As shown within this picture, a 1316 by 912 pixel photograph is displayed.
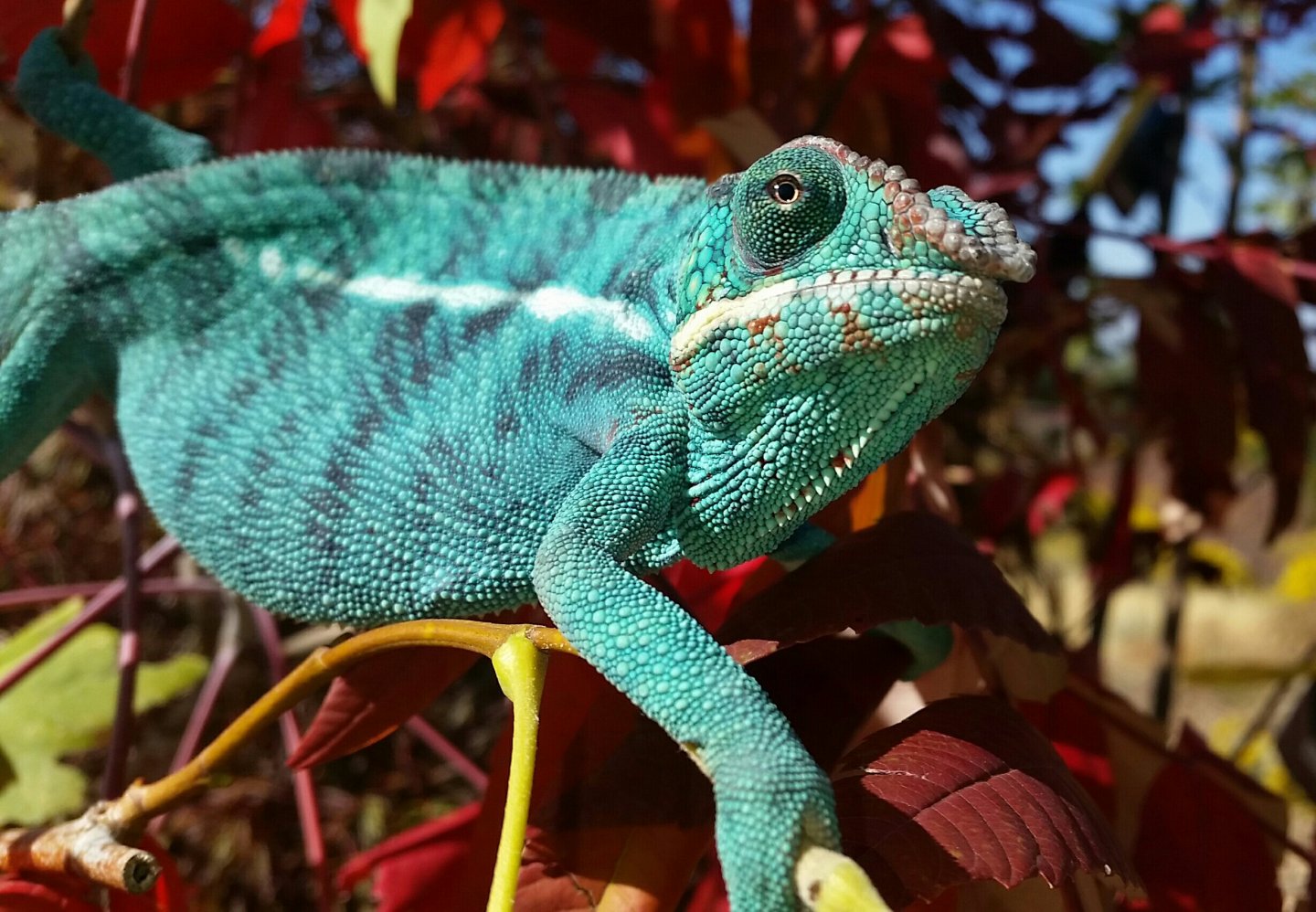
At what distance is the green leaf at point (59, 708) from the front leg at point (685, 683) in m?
0.63

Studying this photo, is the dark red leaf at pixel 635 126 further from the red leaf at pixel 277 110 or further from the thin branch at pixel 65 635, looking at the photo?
the thin branch at pixel 65 635

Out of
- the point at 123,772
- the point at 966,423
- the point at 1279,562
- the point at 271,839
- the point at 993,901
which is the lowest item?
the point at 1279,562

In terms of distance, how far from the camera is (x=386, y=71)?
2.37ft

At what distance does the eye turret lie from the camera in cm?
49

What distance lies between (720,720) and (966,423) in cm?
128

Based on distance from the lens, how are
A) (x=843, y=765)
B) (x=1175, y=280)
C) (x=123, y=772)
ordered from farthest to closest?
(x=1175, y=280), (x=123, y=772), (x=843, y=765)

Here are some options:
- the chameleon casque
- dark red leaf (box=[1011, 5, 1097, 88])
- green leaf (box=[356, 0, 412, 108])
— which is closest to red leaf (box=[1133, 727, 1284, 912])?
the chameleon casque

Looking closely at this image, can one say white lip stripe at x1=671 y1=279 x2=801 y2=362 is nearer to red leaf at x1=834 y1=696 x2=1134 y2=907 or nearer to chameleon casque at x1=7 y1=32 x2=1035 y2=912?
chameleon casque at x1=7 y1=32 x2=1035 y2=912

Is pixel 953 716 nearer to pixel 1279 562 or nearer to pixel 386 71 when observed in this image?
pixel 386 71

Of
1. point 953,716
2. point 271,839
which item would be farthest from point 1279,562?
point 953,716

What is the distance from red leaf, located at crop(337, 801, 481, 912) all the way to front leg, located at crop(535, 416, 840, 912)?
0.37 metres

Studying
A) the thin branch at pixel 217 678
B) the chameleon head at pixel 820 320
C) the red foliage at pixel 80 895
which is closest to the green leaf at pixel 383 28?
the chameleon head at pixel 820 320

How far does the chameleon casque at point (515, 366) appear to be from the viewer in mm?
470

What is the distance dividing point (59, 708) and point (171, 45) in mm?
634
